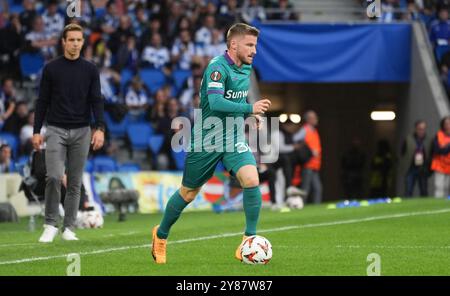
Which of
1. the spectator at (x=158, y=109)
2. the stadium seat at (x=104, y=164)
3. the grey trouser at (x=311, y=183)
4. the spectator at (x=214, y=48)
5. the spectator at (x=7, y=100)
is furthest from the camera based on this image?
the spectator at (x=214, y=48)

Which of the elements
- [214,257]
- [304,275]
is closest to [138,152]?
[214,257]

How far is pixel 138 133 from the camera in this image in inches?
1005

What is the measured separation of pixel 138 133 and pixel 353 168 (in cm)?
785

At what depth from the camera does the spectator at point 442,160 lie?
88.1 feet

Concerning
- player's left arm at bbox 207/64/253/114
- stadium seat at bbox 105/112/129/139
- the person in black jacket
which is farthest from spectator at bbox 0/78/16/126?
player's left arm at bbox 207/64/253/114

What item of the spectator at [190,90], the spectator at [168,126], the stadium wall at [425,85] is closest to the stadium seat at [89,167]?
the spectator at [168,126]

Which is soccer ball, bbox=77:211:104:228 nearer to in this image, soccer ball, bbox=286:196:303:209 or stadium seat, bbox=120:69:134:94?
soccer ball, bbox=286:196:303:209

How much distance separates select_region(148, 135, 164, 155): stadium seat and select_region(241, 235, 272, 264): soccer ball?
554 inches

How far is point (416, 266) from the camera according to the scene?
10.9 metres

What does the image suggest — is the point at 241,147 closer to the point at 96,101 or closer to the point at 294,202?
the point at 96,101

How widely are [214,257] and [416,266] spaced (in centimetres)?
203

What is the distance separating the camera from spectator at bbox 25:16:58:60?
25.2 m

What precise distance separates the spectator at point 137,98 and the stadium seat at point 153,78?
0.86m

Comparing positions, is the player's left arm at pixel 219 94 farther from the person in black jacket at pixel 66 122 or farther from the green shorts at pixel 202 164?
the person in black jacket at pixel 66 122
